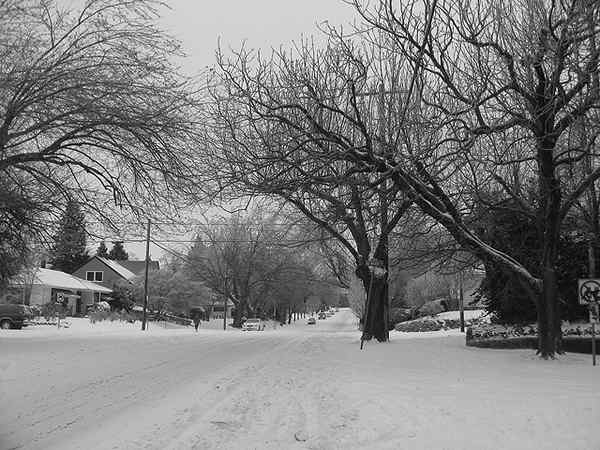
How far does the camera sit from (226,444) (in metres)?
6.63

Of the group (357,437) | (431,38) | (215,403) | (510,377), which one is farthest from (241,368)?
(431,38)

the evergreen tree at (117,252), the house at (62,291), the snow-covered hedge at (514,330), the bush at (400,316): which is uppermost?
the evergreen tree at (117,252)

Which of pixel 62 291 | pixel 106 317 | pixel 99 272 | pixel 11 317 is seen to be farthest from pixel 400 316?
pixel 99 272

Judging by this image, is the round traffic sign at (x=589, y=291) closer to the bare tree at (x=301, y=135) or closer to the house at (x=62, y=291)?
the bare tree at (x=301, y=135)

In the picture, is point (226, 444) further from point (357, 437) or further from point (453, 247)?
point (453, 247)

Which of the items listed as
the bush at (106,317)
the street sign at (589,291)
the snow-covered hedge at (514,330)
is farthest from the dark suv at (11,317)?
the street sign at (589,291)

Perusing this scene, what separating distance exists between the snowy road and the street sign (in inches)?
56.9

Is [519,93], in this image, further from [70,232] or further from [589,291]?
[70,232]

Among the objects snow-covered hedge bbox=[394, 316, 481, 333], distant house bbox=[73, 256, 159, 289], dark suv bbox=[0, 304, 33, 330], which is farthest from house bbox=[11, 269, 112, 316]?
snow-covered hedge bbox=[394, 316, 481, 333]

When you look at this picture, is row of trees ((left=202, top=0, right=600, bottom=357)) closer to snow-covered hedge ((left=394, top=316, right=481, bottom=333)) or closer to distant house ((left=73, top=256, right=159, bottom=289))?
snow-covered hedge ((left=394, top=316, right=481, bottom=333))

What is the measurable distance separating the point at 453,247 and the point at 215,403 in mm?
12509

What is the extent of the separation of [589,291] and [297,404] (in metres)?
7.78

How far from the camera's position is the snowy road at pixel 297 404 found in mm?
6766

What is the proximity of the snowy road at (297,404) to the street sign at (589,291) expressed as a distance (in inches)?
56.9
